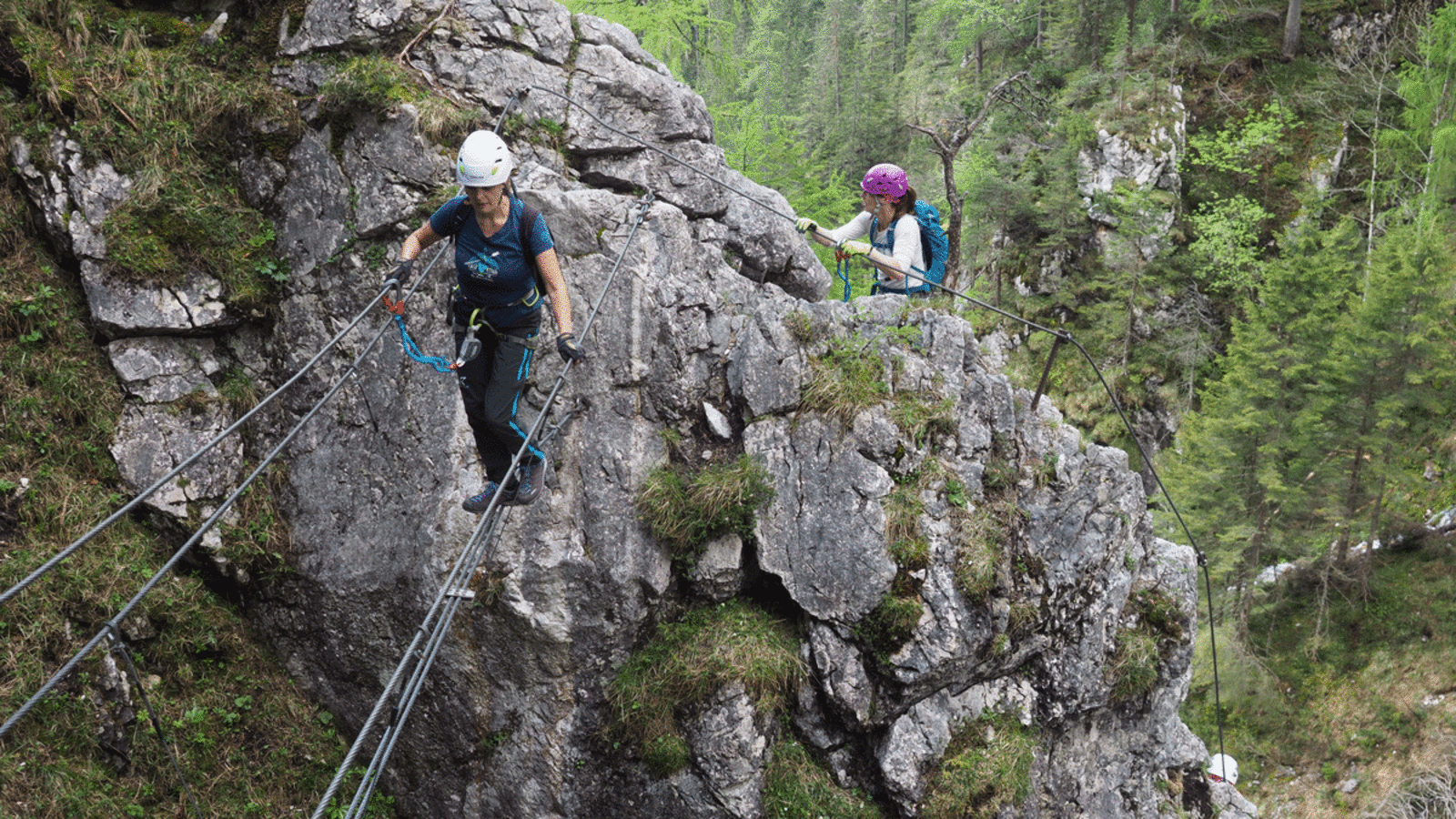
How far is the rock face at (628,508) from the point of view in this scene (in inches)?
265

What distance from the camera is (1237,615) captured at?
2047 centimetres

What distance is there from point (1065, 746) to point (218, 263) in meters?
8.92

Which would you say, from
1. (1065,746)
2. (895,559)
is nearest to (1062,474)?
(895,559)

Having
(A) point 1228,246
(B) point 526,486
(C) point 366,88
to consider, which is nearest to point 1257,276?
(A) point 1228,246

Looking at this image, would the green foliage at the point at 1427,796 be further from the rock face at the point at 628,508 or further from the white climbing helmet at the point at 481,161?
the white climbing helmet at the point at 481,161

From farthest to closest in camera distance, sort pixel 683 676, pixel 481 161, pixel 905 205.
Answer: pixel 905 205
pixel 683 676
pixel 481 161

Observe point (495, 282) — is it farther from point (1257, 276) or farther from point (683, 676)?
point (1257, 276)

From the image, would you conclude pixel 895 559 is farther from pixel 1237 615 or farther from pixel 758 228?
pixel 1237 615

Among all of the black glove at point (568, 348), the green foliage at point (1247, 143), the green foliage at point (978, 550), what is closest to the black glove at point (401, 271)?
the black glove at point (568, 348)

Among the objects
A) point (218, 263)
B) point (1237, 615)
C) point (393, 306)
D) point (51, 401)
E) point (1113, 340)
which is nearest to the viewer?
point (393, 306)

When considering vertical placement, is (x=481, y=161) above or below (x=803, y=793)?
above

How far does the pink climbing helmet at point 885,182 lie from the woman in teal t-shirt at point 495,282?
336 cm

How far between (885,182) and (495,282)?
3927 mm

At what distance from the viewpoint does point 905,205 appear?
25.3 ft
